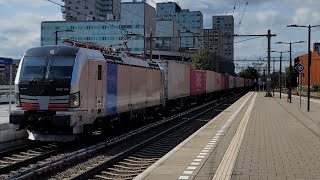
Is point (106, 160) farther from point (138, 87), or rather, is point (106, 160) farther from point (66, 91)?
point (138, 87)

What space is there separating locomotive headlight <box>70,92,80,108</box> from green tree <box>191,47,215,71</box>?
74.0 metres

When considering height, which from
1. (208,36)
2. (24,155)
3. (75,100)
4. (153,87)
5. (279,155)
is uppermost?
(208,36)

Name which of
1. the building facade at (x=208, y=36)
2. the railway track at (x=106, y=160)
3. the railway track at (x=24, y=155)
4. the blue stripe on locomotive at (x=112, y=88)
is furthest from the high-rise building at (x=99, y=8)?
the railway track at (x=24, y=155)

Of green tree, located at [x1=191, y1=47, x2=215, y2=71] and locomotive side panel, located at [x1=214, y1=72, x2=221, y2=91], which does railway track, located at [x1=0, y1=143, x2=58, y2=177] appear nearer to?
locomotive side panel, located at [x1=214, y1=72, x2=221, y2=91]

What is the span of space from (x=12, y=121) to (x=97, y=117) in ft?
9.18

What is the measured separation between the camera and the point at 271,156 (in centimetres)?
1145

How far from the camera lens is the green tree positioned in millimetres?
87438

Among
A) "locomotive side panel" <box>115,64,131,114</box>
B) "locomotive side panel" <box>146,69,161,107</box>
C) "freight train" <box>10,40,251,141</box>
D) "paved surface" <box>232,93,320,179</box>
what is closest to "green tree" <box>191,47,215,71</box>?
"locomotive side panel" <box>146,69,161,107</box>

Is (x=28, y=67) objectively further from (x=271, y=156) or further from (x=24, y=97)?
(x=271, y=156)

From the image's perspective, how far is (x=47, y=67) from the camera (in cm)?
1408

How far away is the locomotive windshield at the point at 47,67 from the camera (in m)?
13.8

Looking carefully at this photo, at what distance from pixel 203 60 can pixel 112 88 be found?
71999 millimetres

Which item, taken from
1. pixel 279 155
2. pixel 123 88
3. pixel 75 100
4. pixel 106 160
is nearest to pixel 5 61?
pixel 75 100

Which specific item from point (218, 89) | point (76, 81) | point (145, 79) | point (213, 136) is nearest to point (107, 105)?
point (76, 81)
